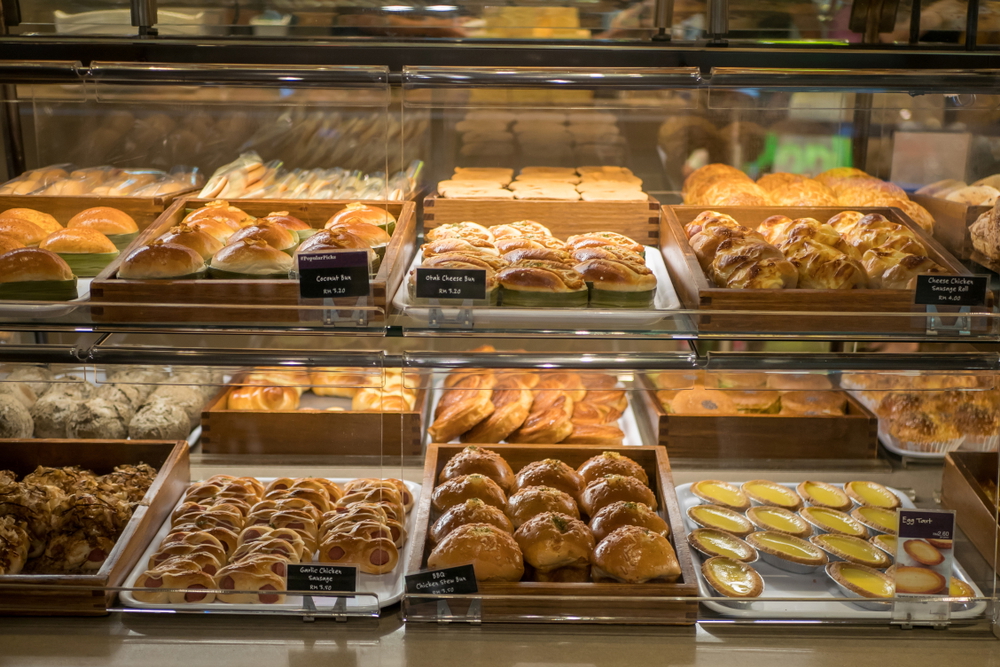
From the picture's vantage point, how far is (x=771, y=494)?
270cm

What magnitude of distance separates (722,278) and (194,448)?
1816mm

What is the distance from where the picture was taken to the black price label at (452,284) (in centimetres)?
217

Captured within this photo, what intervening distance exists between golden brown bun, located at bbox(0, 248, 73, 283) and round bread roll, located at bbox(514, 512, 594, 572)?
4.53 feet

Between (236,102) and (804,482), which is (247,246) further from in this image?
(804,482)

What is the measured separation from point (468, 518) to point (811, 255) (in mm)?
1165

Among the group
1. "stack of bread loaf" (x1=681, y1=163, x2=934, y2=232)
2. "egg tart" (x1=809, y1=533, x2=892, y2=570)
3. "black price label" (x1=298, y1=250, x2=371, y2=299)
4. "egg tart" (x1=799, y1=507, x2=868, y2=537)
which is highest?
"stack of bread loaf" (x1=681, y1=163, x2=934, y2=232)

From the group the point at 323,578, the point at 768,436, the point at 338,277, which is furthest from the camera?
the point at 768,436

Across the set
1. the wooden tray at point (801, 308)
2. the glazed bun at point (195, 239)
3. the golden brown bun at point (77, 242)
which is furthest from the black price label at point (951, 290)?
the golden brown bun at point (77, 242)

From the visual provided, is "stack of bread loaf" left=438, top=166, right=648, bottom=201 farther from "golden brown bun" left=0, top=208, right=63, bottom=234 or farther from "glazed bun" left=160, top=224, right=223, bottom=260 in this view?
"golden brown bun" left=0, top=208, right=63, bottom=234

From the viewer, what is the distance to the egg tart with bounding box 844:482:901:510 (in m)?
2.66

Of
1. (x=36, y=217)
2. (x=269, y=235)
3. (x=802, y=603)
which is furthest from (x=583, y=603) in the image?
(x=36, y=217)

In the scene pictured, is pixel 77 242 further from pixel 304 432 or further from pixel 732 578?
pixel 732 578

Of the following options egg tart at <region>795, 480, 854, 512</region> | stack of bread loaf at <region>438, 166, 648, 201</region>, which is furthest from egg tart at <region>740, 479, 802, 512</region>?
stack of bread loaf at <region>438, 166, 648, 201</region>

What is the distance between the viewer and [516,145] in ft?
9.59
